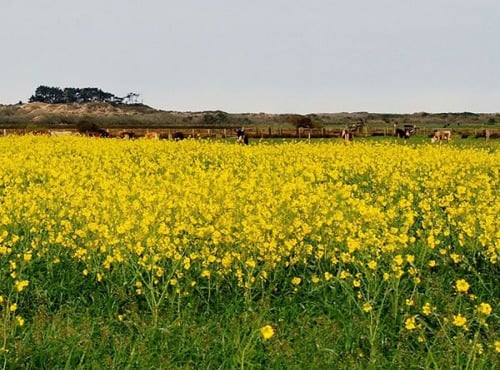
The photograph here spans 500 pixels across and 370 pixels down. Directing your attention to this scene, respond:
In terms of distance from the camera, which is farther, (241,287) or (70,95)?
(70,95)

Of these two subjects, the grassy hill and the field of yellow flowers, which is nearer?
the field of yellow flowers

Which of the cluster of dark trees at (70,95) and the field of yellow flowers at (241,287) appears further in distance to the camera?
the cluster of dark trees at (70,95)

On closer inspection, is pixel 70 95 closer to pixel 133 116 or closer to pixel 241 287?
pixel 133 116

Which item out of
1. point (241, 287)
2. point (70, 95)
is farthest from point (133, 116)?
point (241, 287)

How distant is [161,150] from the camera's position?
22844 millimetres

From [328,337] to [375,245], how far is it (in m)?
1.34

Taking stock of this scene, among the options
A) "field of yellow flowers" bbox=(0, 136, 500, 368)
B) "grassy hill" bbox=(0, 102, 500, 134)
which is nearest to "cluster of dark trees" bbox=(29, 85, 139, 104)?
"grassy hill" bbox=(0, 102, 500, 134)

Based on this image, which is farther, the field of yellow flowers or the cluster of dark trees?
the cluster of dark trees

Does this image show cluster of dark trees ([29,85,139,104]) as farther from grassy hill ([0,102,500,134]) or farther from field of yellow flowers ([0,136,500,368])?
field of yellow flowers ([0,136,500,368])

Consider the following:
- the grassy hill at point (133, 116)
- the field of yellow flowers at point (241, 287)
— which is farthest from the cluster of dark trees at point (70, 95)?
the field of yellow flowers at point (241, 287)

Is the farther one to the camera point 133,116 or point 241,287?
point 133,116

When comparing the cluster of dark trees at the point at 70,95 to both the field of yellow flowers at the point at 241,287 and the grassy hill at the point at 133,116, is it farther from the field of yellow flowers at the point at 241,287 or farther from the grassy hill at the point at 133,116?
the field of yellow flowers at the point at 241,287

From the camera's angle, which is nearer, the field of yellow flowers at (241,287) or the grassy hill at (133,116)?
the field of yellow flowers at (241,287)

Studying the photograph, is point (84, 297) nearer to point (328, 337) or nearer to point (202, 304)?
point (202, 304)
